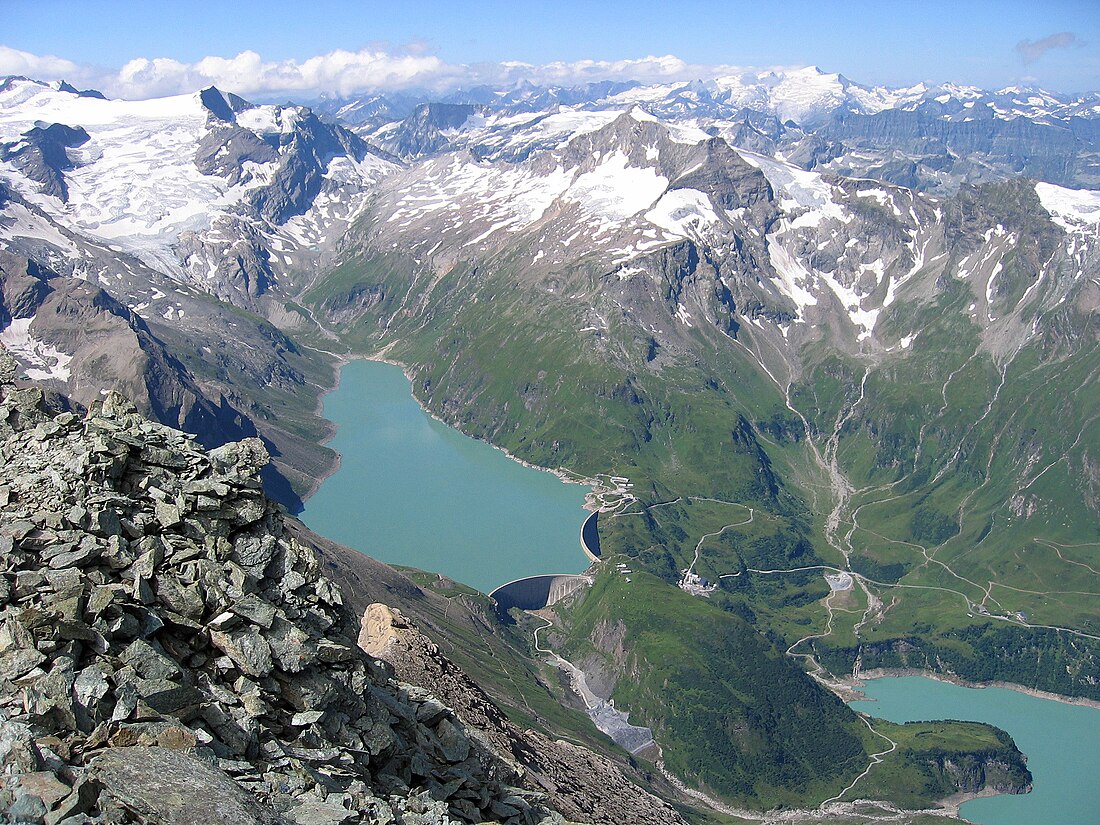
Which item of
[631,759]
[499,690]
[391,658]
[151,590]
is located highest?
[151,590]

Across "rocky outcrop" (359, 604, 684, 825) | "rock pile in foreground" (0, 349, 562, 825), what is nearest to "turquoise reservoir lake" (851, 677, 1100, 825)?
"rocky outcrop" (359, 604, 684, 825)

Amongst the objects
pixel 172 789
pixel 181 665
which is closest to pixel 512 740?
pixel 181 665

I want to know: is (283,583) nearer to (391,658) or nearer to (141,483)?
(141,483)

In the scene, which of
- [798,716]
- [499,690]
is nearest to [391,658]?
[499,690]

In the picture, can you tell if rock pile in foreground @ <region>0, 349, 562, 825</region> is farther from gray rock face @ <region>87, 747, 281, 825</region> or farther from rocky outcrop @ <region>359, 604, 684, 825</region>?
rocky outcrop @ <region>359, 604, 684, 825</region>

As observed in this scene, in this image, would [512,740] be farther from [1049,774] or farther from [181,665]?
[1049,774]

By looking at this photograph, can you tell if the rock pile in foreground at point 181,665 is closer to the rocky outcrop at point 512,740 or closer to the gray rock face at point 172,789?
the gray rock face at point 172,789

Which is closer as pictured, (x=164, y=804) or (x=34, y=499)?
(x=164, y=804)
